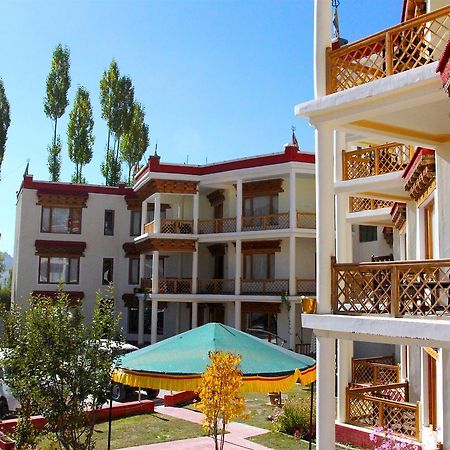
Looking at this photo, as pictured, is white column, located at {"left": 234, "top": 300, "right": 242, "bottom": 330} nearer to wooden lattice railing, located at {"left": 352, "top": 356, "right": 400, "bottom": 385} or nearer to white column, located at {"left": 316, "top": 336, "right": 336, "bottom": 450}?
wooden lattice railing, located at {"left": 352, "top": 356, "right": 400, "bottom": 385}

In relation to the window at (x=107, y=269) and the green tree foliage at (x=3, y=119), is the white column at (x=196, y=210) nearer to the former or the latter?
the window at (x=107, y=269)

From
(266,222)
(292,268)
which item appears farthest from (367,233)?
(266,222)

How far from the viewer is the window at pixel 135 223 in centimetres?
3544

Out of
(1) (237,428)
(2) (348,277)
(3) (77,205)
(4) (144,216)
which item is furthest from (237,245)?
(2) (348,277)

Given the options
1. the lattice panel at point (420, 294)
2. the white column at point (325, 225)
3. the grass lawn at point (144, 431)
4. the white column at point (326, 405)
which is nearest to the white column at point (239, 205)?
the grass lawn at point (144, 431)

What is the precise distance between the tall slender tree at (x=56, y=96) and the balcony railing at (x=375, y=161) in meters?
36.1

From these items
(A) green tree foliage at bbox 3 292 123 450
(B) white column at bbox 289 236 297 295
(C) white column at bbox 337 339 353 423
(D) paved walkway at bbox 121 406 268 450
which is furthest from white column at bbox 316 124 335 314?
(B) white column at bbox 289 236 297 295

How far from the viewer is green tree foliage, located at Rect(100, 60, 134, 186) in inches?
1873

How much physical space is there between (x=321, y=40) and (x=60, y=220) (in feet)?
92.1

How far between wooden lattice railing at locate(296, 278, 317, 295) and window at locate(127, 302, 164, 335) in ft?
30.1

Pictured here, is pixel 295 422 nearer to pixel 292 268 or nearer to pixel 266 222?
pixel 292 268

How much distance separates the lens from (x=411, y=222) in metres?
13.3

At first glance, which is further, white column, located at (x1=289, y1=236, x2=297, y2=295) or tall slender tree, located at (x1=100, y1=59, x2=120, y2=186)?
tall slender tree, located at (x1=100, y1=59, x2=120, y2=186)

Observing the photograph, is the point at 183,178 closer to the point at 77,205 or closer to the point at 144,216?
the point at 144,216
